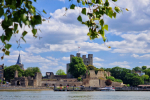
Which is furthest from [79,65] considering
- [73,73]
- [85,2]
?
[85,2]

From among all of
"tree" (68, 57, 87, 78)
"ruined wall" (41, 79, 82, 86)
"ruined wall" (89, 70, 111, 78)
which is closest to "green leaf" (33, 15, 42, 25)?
"ruined wall" (41, 79, 82, 86)

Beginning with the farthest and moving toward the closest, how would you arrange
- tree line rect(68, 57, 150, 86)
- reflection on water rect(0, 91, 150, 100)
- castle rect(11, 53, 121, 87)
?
tree line rect(68, 57, 150, 86), castle rect(11, 53, 121, 87), reflection on water rect(0, 91, 150, 100)

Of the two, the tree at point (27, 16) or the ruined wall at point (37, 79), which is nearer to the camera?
the tree at point (27, 16)

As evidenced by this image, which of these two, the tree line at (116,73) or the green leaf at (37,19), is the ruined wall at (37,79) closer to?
the tree line at (116,73)

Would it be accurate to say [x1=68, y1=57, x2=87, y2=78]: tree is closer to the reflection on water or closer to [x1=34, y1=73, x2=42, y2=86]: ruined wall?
[x1=34, y1=73, x2=42, y2=86]: ruined wall

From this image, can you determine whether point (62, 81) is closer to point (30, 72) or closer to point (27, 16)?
point (30, 72)

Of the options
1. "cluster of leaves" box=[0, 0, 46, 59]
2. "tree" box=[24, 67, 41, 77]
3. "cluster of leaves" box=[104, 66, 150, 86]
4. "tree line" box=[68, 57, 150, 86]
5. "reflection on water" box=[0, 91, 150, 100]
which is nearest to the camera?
"cluster of leaves" box=[0, 0, 46, 59]

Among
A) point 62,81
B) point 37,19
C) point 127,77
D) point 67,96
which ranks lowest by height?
point 67,96

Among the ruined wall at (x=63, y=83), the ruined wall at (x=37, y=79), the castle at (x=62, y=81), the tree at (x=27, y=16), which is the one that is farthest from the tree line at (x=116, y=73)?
the tree at (x=27, y=16)

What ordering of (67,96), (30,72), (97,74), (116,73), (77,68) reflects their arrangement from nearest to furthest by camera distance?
1. (67,96)
2. (77,68)
3. (97,74)
4. (30,72)
5. (116,73)

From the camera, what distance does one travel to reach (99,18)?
4.86m

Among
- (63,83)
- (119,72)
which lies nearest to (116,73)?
(119,72)

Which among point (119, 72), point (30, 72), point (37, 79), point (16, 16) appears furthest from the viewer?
point (119, 72)

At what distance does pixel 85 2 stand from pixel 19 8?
59.5 inches
